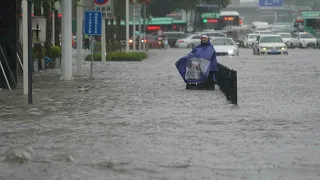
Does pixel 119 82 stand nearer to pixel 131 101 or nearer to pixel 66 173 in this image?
pixel 131 101

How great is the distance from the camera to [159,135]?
45.0 ft

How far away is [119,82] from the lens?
28312 mm

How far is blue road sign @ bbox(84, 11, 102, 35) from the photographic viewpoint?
99.9ft

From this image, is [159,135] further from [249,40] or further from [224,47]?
[249,40]

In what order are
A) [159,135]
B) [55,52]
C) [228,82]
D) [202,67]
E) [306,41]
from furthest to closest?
[306,41] < [55,52] < [202,67] < [228,82] < [159,135]

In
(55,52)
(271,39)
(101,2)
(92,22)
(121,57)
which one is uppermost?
(101,2)

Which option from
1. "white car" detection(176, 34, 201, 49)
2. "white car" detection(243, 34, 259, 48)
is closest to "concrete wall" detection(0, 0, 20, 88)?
"white car" detection(176, 34, 201, 49)

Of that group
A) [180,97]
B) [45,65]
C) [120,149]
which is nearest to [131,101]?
[180,97]

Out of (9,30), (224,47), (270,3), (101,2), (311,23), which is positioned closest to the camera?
(9,30)

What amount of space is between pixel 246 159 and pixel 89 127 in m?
4.36

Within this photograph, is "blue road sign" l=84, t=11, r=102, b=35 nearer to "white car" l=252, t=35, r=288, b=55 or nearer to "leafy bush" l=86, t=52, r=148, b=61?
"leafy bush" l=86, t=52, r=148, b=61

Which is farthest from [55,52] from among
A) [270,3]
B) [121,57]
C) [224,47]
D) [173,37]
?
[270,3]

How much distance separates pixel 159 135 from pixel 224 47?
4512 centimetres

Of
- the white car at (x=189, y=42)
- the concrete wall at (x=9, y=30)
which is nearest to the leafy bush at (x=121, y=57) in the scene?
the concrete wall at (x=9, y=30)
